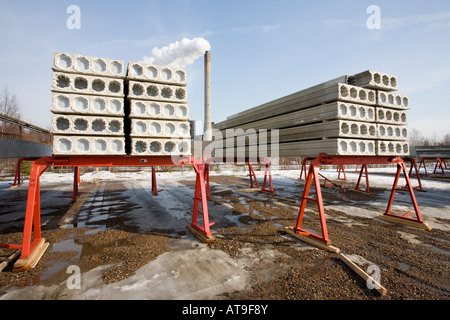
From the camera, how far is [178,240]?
5625 millimetres

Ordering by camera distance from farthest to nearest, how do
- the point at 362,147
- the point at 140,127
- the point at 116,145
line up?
the point at 362,147 < the point at 140,127 < the point at 116,145

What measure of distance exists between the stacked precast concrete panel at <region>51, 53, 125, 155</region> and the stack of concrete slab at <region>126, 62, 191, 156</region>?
1.02 ft

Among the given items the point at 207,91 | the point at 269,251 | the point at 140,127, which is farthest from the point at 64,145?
the point at 207,91

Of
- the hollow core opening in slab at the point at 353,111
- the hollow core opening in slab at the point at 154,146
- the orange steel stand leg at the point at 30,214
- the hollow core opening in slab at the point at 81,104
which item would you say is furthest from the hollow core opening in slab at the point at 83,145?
the hollow core opening in slab at the point at 353,111

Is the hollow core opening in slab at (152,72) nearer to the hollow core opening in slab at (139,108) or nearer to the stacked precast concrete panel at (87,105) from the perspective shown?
the stacked precast concrete panel at (87,105)

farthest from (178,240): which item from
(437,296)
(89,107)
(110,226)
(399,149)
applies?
(399,149)

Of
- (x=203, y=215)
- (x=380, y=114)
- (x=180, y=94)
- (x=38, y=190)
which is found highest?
(x=180, y=94)

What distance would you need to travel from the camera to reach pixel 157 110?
5617 millimetres

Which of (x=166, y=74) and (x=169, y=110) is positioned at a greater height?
(x=166, y=74)

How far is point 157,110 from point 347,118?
505 cm

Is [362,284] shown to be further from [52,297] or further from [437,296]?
[52,297]

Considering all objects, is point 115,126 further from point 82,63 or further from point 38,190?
point 38,190
